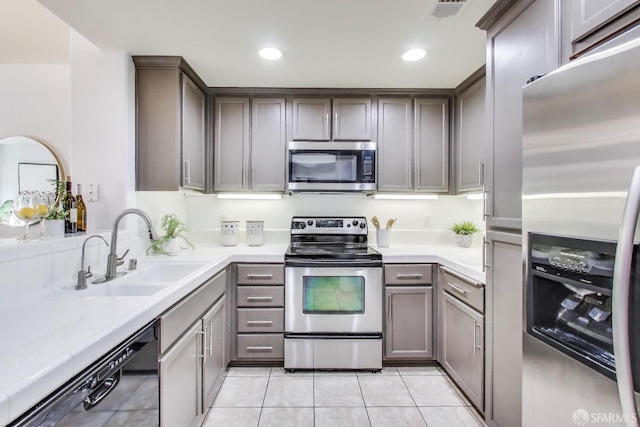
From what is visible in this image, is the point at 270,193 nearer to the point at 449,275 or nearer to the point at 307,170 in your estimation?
the point at 307,170

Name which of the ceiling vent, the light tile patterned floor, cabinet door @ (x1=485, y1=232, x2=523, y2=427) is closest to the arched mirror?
the light tile patterned floor

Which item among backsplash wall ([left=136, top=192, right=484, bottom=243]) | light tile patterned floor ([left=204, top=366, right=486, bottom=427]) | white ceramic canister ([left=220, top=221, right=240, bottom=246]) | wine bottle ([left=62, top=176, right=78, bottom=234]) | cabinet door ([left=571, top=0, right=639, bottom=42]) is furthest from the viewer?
backsplash wall ([left=136, top=192, right=484, bottom=243])

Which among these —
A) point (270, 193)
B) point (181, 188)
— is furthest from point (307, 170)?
point (181, 188)

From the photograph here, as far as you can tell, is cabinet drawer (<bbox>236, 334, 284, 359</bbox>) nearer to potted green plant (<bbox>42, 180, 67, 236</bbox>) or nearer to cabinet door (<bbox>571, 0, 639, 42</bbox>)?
potted green plant (<bbox>42, 180, 67, 236</bbox>)

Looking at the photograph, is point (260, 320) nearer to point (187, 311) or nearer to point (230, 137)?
point (187, 311)

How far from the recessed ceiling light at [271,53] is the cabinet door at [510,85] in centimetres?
131

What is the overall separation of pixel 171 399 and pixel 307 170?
186 centimetres

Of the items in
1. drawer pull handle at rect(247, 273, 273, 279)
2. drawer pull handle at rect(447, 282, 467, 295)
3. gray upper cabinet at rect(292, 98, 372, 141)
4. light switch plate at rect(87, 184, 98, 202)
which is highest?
gray upper cabinet at rect(292, 98, 372, 141)

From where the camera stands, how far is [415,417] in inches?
76.2

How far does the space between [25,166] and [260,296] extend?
231cm

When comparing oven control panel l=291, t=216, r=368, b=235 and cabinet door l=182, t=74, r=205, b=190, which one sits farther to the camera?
oven control panel l=291, t=216, r=368, b=235

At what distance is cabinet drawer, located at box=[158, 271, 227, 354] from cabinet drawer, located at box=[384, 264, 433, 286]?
4.20 ft

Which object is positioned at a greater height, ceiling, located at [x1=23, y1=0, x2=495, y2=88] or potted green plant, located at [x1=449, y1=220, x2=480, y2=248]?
ceiling, located at [x1=23, y1=0, x2=495, y2=88]

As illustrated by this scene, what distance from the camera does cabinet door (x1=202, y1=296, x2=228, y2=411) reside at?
72.6 inches
